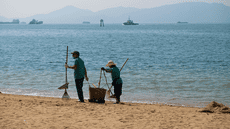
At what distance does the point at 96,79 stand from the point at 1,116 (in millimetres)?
8986

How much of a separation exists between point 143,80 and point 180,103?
196 inches

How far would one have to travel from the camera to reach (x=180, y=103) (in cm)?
1067

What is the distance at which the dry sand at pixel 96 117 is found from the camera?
21.5ft

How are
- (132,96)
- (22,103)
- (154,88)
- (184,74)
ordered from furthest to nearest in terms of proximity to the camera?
(184,74), (154,88), (132,96), (22,103)

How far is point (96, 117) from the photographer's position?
7.28 metres

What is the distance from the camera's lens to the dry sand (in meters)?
6.55

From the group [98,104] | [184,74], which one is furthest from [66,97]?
[184,74]

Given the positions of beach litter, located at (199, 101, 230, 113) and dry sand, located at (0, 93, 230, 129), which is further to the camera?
beach litter, located at (199, 101, 230, 113)

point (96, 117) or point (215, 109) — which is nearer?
point (96, 117)

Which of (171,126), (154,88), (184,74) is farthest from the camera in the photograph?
(184,74)

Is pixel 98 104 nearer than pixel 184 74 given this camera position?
Yes

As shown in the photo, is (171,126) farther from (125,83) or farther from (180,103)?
(125,83)

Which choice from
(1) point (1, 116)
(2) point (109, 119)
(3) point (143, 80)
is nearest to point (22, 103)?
(1) point (1, 116)

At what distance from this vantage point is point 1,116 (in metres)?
6.90
